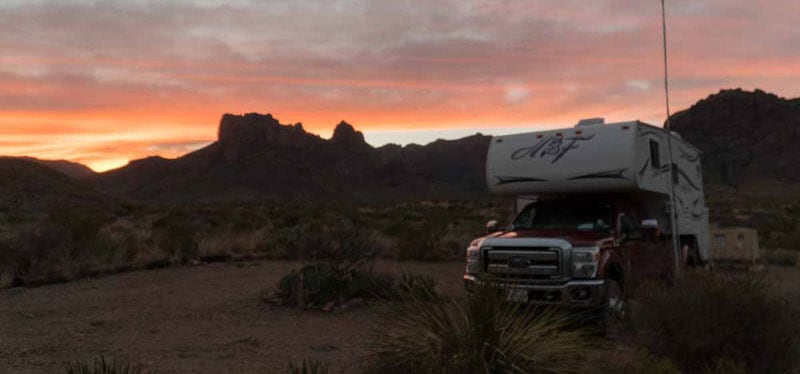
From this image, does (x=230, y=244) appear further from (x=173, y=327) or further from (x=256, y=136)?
(x=256, y=136)

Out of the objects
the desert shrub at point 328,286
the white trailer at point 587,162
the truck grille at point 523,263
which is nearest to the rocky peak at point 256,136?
the desert shrub at point 328,286

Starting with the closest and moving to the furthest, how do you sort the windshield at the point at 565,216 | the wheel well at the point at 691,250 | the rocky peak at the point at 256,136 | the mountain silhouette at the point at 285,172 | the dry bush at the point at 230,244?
the windshield at the point at 565,216 < the wheel well at the point at 691,250 < the dry bush at the point at 230,244 < the mountain silhouette at the point at 285,172 < the rocky peak at the point at 256,136

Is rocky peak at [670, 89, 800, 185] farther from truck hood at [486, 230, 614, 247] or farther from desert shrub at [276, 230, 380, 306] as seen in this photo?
truck hood at [486, 230, 614, 247]

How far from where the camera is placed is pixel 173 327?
32.8ft

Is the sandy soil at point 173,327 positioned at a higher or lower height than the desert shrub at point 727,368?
lower

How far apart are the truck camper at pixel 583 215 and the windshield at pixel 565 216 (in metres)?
0.02

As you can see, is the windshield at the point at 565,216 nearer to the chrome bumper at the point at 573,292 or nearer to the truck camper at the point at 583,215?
the truck camper at the point at 583,215

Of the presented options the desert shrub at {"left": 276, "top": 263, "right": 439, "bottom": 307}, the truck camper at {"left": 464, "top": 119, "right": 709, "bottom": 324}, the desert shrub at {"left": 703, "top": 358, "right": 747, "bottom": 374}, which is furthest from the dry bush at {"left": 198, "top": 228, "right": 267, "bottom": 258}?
the desert shrub at {"left": 703, "top": 358, "right": 747, "bottom": 374}

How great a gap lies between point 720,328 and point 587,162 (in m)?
4.92

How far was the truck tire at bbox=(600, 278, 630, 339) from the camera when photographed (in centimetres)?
859

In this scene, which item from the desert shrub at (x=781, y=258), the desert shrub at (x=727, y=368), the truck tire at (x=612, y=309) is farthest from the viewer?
the desert shrub at (x=781, y=258)

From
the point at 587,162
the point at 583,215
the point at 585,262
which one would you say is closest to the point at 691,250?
the point at 583,215

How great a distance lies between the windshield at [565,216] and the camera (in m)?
10.5

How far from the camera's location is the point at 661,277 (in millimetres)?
9906
